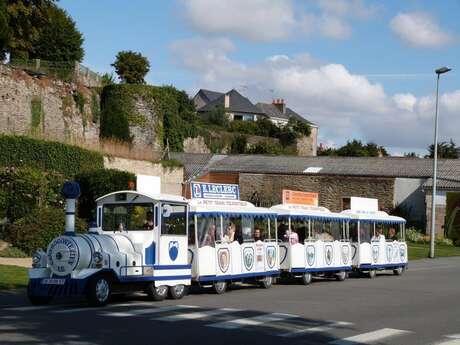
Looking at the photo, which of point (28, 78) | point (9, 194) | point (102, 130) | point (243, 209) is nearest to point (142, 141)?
point (102, 130)

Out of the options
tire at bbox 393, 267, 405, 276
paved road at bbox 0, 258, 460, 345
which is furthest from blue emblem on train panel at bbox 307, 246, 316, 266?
tire at bbox 393, 267, 405, 276

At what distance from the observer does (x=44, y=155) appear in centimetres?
3519

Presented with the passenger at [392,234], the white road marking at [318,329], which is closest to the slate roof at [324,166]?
the passenger at [392,234]

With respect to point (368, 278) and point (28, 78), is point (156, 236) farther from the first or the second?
point (28, 78)

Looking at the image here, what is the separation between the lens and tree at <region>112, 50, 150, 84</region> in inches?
2776

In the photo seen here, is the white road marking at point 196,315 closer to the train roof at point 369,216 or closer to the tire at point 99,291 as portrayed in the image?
the tire at point 99,291

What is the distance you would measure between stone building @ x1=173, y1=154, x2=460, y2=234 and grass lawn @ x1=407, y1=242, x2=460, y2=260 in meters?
3.99

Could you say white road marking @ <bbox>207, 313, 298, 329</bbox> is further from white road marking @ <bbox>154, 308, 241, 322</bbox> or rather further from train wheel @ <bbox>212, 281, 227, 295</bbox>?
train wheel @ <bbox>212, 281, 227, 295</bbox>

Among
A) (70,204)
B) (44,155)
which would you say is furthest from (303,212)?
(44,155)

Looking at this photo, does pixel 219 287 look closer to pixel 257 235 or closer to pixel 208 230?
pixel 208 230

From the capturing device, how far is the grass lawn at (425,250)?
139 ft

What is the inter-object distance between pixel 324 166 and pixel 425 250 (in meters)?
14.9

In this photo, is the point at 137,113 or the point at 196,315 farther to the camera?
the point at 137,113

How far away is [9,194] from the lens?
30078mm
